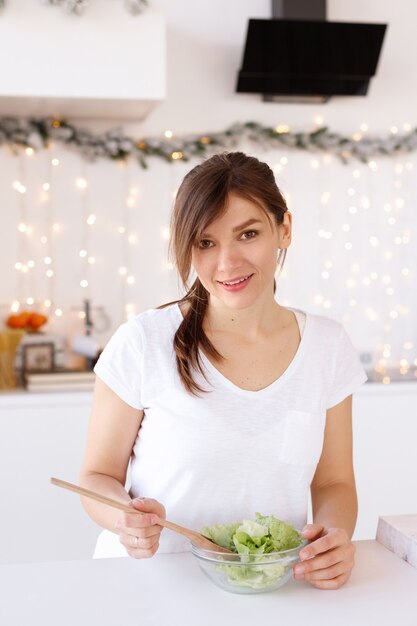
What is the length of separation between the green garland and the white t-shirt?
6.06ft

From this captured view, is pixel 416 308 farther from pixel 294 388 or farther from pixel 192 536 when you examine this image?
pixel 192 536

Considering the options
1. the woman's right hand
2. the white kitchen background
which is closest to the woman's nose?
the woman's right hand

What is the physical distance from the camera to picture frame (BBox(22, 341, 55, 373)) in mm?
3008

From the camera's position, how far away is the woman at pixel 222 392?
1402mm

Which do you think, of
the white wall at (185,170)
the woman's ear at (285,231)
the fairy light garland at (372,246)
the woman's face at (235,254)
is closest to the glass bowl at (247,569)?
the woman's face at (235,254)

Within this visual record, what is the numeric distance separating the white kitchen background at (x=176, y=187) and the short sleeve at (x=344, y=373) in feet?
4.63

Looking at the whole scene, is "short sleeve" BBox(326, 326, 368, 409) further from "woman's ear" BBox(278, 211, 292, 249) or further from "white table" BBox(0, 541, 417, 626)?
"white table" BBox(0, 541, 417, 626)

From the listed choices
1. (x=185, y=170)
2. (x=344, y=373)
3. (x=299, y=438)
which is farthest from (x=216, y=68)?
(x=299, y=438)

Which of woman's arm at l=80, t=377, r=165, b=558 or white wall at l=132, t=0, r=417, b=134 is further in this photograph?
white wall at l=132, t=0, r=417, b=134

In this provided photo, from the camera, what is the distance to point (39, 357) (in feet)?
9.96

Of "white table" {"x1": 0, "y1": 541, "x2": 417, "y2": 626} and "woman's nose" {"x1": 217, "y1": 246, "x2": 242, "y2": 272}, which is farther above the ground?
"woman's nose" {"x1": 217, "y1": 246, "x2": 242, "y2": 272}

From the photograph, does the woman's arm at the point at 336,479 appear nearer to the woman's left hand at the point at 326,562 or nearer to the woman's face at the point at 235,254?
the woman's left hand at the point at 326,562

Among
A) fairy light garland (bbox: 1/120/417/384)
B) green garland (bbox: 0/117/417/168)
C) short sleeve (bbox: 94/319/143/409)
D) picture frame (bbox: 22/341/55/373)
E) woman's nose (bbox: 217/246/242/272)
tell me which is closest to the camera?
woman's nose (bbox: 217/246/242/272)

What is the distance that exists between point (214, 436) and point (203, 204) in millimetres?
397
